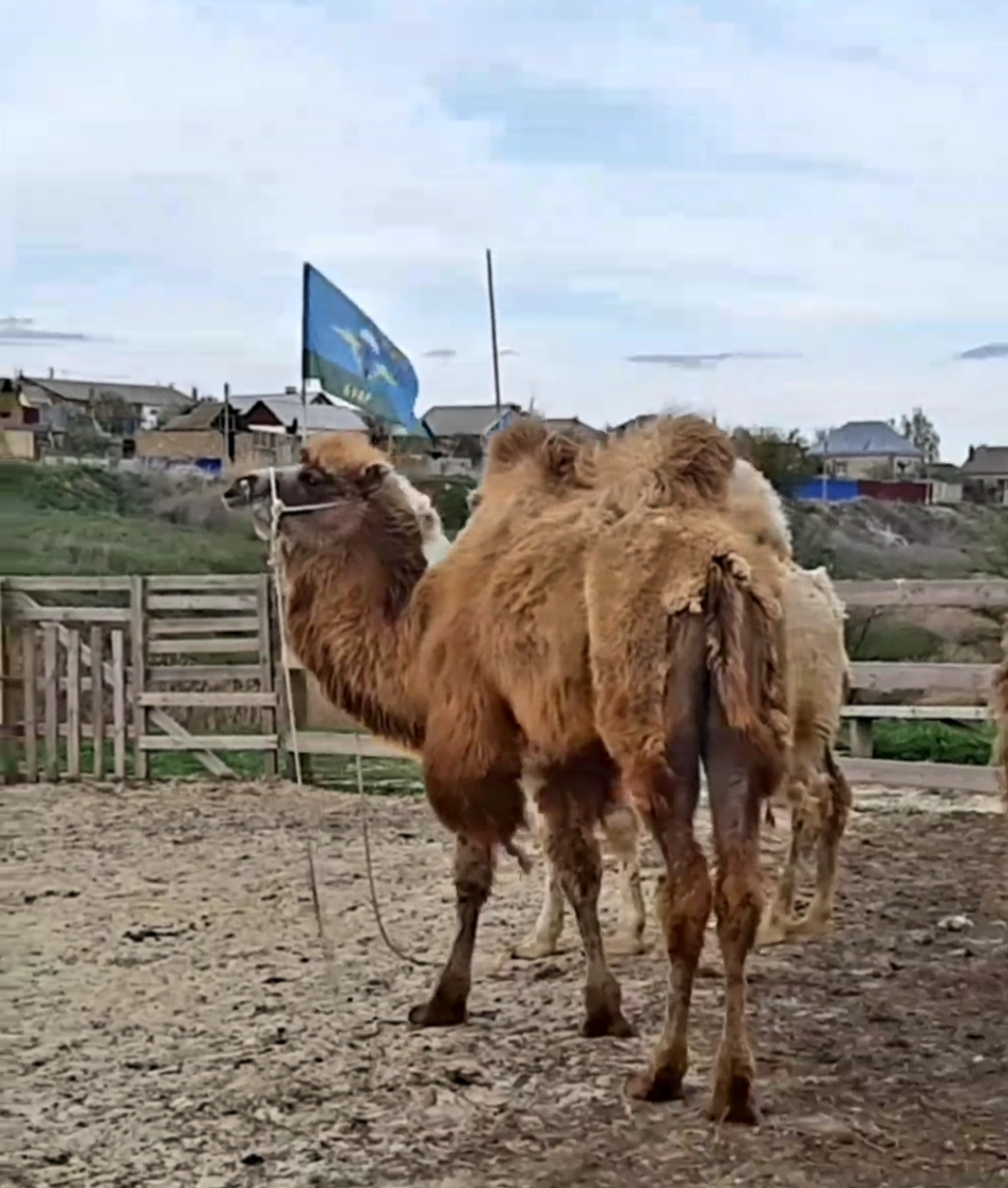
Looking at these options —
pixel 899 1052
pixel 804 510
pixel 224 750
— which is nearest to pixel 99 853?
pixel 224 750

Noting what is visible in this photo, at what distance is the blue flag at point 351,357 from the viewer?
7.36 meters

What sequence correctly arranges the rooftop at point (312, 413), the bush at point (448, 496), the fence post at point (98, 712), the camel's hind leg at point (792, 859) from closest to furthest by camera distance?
the camel's hind leg at point (792, 859) → the rooftop at point (312, 413) → the bush at point (448, 496) → the fence post at point (98, 712)

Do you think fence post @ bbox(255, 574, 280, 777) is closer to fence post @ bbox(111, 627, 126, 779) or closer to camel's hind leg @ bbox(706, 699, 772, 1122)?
fence post @ bbox(111, 627, 126, 779)

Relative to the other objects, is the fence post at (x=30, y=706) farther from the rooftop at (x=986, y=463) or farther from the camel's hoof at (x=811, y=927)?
the rooftop at (x=986, y=463)

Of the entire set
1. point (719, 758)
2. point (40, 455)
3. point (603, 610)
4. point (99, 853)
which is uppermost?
point (40, 455)

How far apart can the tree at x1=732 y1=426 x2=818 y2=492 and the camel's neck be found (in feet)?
7.52

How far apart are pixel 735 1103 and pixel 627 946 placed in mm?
2294

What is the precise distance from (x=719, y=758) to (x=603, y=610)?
1.96 ft

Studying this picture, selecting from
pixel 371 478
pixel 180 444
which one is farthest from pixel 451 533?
pixel 180 444

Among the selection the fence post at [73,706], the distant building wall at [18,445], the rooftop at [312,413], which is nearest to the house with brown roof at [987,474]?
the fence post at [73,706]

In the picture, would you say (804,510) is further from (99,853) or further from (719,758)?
(719,758)

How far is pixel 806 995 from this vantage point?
622cm

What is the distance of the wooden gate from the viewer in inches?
486

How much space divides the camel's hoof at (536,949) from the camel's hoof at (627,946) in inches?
9.4
